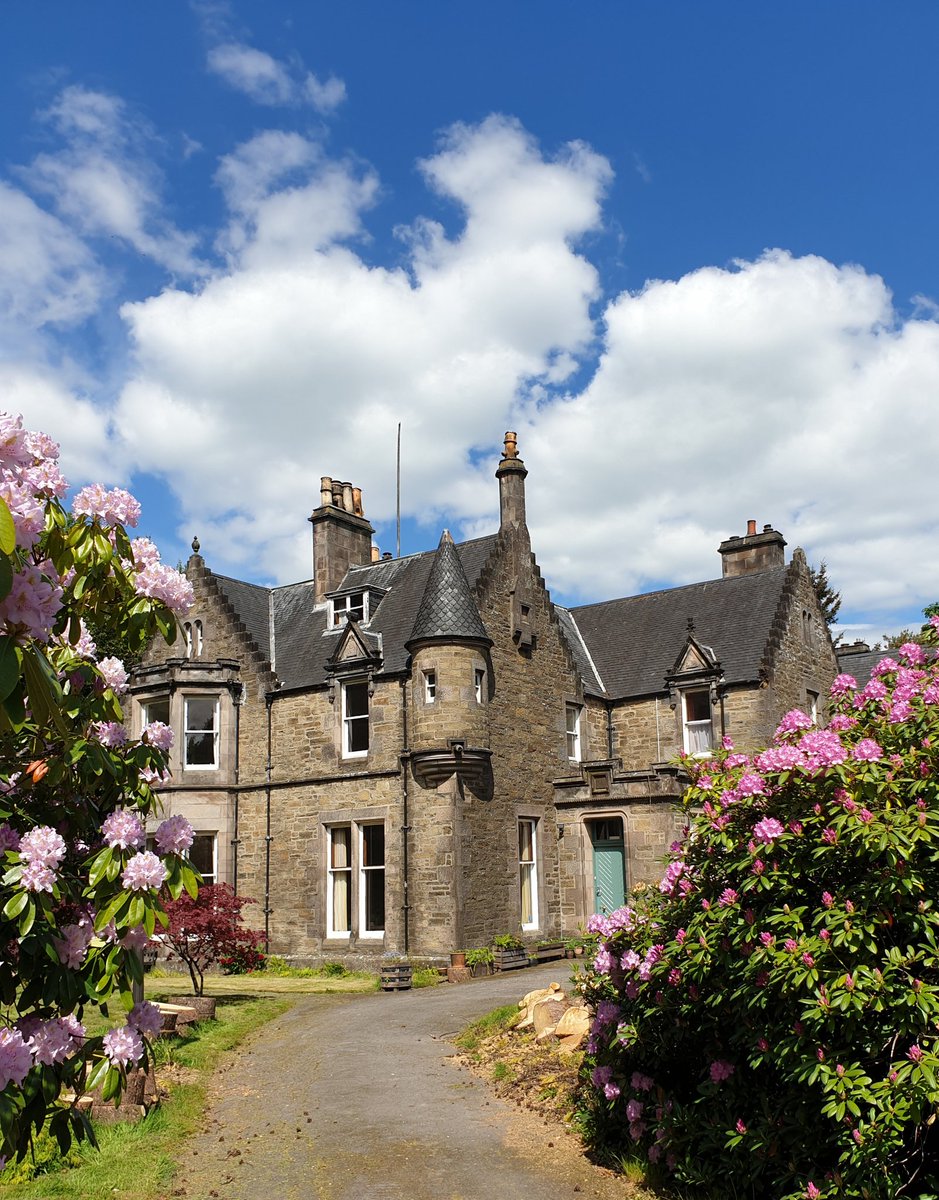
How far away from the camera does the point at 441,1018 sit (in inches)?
711

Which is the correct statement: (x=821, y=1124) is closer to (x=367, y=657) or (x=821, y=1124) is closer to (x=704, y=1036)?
(x=704, y=1036)

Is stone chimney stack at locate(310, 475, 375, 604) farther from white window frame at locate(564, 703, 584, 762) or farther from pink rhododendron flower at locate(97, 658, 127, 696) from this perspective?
pink rhododendron flower at locate(97, 658, 127, 696)

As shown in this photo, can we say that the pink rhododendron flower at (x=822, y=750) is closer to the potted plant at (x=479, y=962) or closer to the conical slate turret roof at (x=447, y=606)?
the potted plant at (x=479, y=962)

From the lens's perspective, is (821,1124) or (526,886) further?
(526,886)

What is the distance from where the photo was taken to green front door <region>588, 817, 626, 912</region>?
27.8 meters

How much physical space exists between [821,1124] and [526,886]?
828 inches

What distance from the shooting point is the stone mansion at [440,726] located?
2625cm

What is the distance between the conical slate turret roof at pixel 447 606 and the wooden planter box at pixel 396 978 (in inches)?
307

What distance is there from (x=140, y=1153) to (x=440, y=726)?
53.4 feet

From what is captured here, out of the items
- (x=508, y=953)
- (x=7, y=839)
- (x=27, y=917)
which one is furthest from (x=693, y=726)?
(x=27, y=917)

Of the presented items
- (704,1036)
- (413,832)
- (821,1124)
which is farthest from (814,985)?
(413,832)

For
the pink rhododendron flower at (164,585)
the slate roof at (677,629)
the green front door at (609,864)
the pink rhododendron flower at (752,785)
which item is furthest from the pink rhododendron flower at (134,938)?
the slate roof at (677,629)

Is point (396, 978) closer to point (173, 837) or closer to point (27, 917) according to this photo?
point (173, 837)

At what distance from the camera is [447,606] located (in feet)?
88.4
